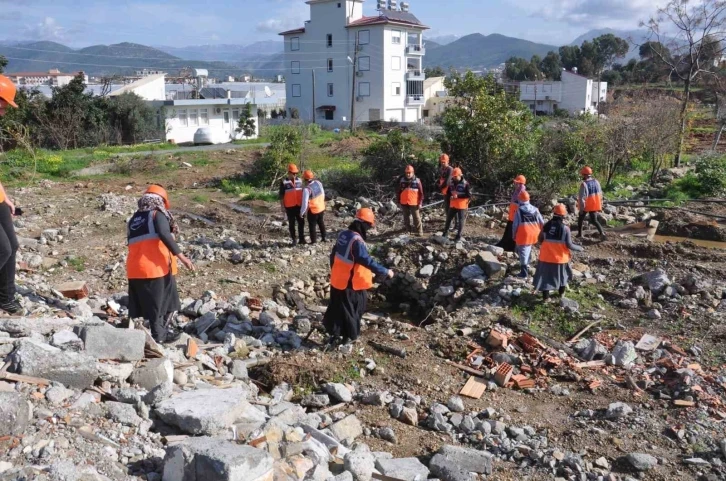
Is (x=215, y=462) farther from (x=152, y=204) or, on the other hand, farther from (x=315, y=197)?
(x=315, y=197)

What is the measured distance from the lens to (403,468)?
15.7ft

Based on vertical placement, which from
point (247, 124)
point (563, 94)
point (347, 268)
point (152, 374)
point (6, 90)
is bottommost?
point (152, 374)

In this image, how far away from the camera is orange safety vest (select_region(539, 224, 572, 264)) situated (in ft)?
27.7

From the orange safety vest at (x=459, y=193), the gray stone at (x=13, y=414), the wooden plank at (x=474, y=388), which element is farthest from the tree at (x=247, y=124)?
the gray stone at (x=13, y=414)

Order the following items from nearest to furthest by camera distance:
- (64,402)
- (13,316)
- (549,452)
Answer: (64,402) → (549,452) → (13,316)

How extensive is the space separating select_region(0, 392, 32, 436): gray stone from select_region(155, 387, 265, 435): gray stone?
0.89 meters

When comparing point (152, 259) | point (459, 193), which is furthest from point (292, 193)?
point (152, 259)

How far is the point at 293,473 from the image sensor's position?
4.02 m

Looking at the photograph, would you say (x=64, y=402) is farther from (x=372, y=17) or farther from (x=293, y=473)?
(x=372, y=17)

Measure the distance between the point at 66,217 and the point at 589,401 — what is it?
38.7ft

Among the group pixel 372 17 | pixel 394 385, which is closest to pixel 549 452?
pixel 394 385

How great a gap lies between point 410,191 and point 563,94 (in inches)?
1941

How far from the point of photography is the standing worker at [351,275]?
6.81m

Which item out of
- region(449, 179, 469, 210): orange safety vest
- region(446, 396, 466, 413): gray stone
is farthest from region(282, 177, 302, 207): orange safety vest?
region(446, 396, 466, 413): gray stone
